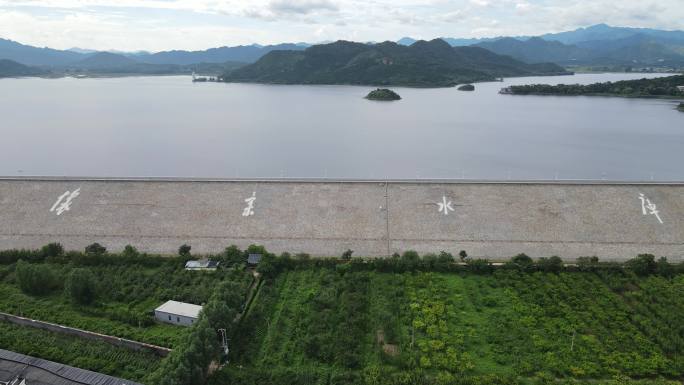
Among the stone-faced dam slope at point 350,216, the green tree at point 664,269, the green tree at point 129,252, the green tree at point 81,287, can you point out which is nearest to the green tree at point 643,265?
the green tree at point 664,269

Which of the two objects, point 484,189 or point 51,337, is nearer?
point 51,337

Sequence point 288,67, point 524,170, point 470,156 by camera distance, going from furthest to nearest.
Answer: point 288,67 < point 470,156 < point 524,170

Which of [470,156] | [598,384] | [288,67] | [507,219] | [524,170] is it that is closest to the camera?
[598,384]

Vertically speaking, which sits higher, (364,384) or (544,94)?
(544,94)

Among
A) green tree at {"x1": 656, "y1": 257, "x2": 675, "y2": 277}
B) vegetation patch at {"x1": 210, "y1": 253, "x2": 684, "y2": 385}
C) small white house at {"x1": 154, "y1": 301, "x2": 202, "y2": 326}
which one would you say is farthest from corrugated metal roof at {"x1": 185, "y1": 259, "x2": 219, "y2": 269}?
green tree at {"x1": 656, "y1": 257, "x2": 675, "y2": 277}

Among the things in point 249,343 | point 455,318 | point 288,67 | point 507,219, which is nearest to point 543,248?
point 507,219

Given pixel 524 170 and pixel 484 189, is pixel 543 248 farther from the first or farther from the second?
pixel 524 170

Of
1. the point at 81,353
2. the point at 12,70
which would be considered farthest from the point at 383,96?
the point at 12,70
